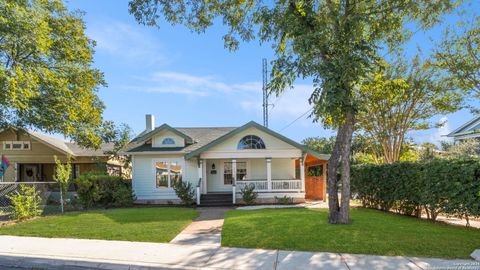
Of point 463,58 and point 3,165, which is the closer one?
point 463,58

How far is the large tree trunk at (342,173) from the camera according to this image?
35.0 ft

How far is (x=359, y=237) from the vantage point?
9039 millimetres

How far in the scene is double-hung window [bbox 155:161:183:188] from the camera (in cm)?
2064

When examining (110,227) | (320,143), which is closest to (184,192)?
(110,227)

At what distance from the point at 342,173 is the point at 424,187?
11.1 ft

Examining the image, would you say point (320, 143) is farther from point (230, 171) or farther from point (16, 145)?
point (16, 145)

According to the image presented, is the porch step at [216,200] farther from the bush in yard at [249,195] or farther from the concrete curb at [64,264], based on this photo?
the concrete curb at [64,264]

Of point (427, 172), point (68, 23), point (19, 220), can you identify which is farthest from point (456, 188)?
point (68, 23)

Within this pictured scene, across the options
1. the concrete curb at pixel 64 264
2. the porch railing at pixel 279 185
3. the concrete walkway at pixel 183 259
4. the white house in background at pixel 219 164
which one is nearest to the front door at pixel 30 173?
the white house in background at pixel 219 164

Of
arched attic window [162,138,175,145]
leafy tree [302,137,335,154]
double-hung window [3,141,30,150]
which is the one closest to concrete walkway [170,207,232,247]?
arched attic window [162,138,175,145]

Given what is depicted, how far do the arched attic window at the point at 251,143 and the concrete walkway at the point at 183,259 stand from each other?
11.4 m

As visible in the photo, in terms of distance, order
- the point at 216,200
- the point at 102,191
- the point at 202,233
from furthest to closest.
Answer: the point at 216,200 < the point at 102,191 < the point at 202,233

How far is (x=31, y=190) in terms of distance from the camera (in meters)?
14.0

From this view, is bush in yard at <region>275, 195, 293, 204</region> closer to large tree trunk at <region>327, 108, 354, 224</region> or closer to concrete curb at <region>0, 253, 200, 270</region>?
large tree trunk at <region>327, 108, 354, 224</region>
